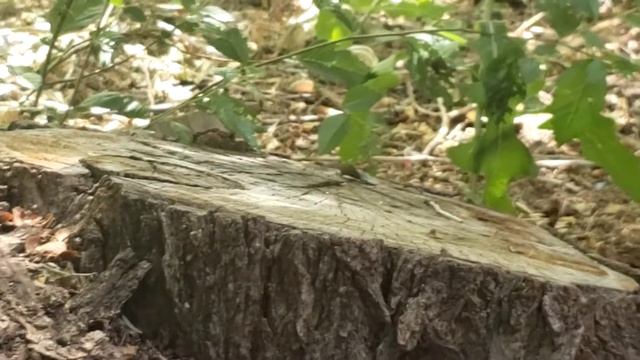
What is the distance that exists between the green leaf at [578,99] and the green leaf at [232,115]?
40 centimetres

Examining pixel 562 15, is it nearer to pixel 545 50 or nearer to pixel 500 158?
pixel 545 50

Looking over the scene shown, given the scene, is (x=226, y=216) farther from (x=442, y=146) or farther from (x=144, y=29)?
(x=442, y=146)

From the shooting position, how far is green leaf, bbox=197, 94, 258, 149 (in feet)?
4.18

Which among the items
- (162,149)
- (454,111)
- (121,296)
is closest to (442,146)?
(454,111)

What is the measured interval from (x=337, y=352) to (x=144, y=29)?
0.83 m

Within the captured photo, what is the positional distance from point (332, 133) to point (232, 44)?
7.4 inches

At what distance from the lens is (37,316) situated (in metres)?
0.85

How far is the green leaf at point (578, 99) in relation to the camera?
1112mm

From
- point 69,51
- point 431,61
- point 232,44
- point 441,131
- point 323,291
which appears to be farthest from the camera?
point 441,131

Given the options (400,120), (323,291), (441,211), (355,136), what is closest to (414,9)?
(355,136)

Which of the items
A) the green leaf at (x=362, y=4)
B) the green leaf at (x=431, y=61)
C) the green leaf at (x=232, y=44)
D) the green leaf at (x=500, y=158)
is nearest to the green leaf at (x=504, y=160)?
the green leaf at (x=500, y=158)

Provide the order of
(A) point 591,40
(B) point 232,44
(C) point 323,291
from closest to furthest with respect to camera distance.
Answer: (C) point 323,291 < (A) point 591,40 < (B) point 232,44

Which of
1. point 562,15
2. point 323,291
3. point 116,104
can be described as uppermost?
point 562,15

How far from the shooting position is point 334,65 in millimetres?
1291
